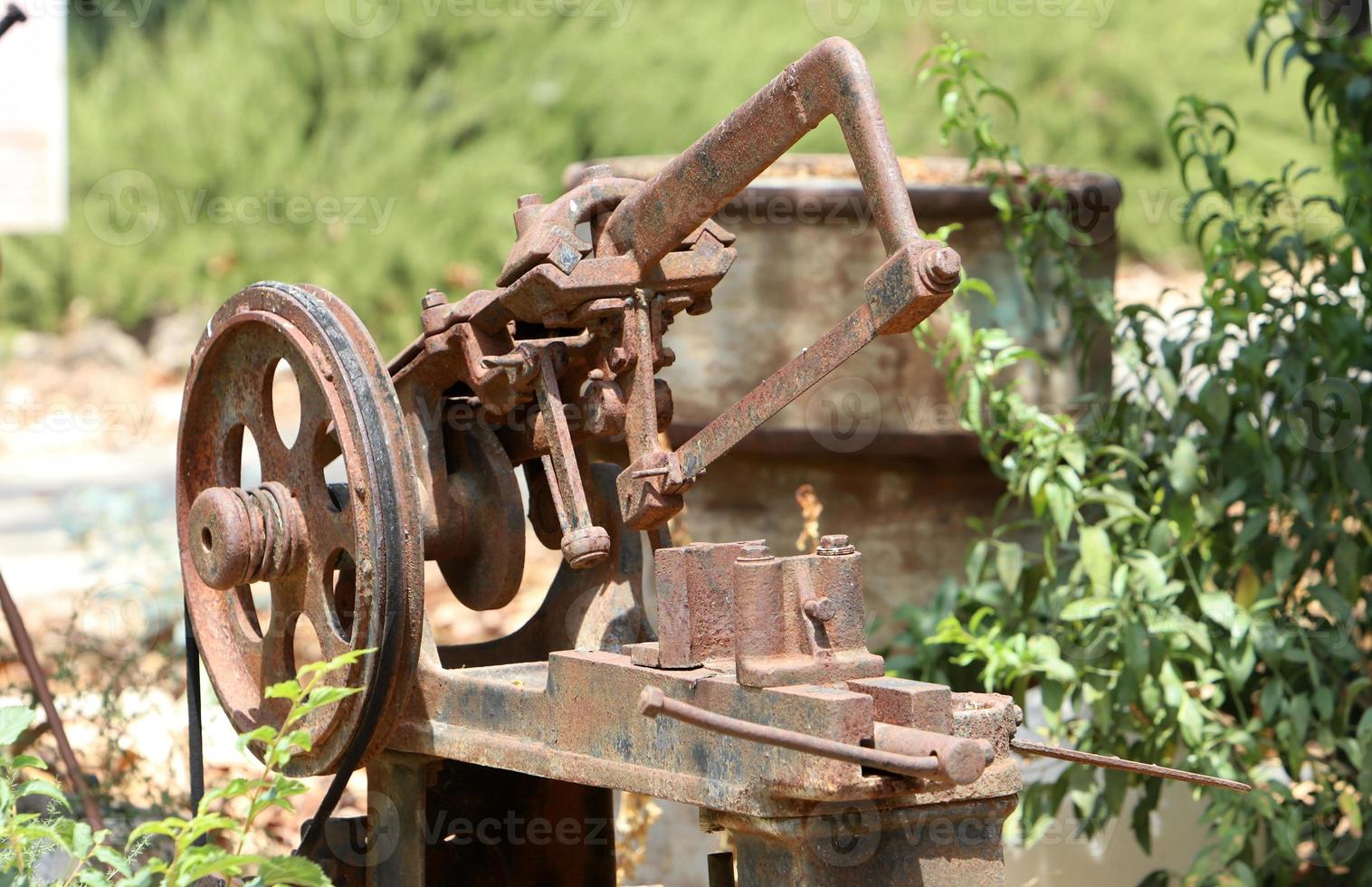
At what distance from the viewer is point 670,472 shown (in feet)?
7.79

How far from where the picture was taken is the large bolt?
105 inches

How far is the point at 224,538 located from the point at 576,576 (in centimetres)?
57

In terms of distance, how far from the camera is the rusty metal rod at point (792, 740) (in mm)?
1896

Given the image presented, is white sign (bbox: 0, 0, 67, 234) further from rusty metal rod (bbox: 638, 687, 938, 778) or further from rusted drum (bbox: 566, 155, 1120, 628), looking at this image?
rusty metal rod (bbox: 638, 687, 938, 778)

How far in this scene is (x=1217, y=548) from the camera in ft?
11.8

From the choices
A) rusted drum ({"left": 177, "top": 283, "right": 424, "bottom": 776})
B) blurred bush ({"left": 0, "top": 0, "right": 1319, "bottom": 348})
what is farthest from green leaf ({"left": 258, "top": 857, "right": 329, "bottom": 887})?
blurred bush ({"left": 0, "top": 0, "right": 1319, "bottom": 348})

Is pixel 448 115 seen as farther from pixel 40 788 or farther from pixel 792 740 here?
pixel 792 740

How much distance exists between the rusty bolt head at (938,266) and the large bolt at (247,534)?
117cm

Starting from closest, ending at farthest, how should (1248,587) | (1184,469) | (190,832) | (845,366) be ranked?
(190,832) → (1184,469) → (1248,587) → (845,366)


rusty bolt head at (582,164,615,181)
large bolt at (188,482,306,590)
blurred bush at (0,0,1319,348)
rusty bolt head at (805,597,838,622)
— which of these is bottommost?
rusty bolt head at (805,597,838,622)

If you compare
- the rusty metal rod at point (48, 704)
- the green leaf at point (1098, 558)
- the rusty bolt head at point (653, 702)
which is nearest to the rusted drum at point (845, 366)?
the green leaf at point (1098, 558)

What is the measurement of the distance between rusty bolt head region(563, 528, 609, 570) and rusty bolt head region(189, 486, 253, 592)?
1.81ft

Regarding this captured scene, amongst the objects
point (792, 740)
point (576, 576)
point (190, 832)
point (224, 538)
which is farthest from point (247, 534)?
point (792, 740)

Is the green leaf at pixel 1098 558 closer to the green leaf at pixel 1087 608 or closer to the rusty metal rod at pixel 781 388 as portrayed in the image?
the green leaf at pixel 1087 608
